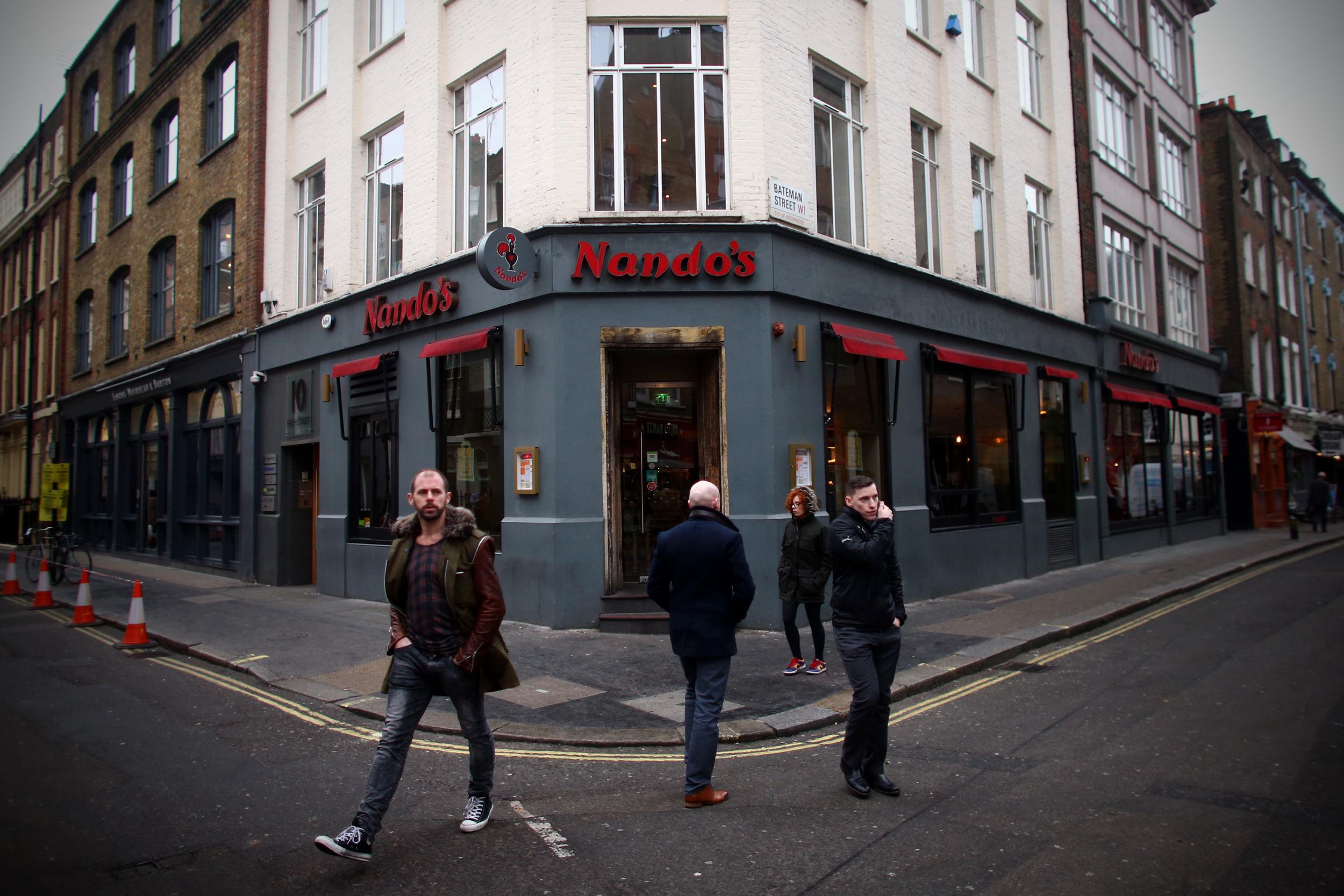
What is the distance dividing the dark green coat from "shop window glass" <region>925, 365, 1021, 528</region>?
9.95m

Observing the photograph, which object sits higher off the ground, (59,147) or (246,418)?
(59,147)

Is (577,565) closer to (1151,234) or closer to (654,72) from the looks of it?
(654,72)

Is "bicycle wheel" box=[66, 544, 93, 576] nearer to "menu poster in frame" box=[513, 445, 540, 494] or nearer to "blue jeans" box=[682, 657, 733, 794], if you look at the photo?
"menu poster in frame" box=[513, 445, 540, 494]

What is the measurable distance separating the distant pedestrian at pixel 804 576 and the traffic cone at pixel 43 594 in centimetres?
1177

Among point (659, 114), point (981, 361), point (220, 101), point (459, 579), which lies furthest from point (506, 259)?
point (220, 101)

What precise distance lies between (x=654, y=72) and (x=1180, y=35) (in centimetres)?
2179

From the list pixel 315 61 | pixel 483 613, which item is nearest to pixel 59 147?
pixel 315 61

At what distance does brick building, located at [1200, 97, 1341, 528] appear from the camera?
87.5ft

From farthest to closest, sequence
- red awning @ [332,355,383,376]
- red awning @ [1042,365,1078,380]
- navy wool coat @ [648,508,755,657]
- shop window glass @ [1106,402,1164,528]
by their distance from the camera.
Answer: shop window glass @ [1106,402,1164,528] < red awning @ [1042,365,1078,380] < red awning @ [332,355,383,376] < navy wool coat @ [648,508,755,657]

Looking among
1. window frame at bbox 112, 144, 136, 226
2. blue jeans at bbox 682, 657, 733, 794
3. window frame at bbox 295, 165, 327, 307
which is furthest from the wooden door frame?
window frame at bbox 112, 144, 136, 226

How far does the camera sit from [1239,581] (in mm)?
14766

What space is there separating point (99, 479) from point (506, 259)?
20.1 m

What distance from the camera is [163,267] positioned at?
2086 centimetres

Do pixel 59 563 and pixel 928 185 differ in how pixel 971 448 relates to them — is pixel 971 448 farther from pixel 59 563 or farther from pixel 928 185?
pixel 59 563
